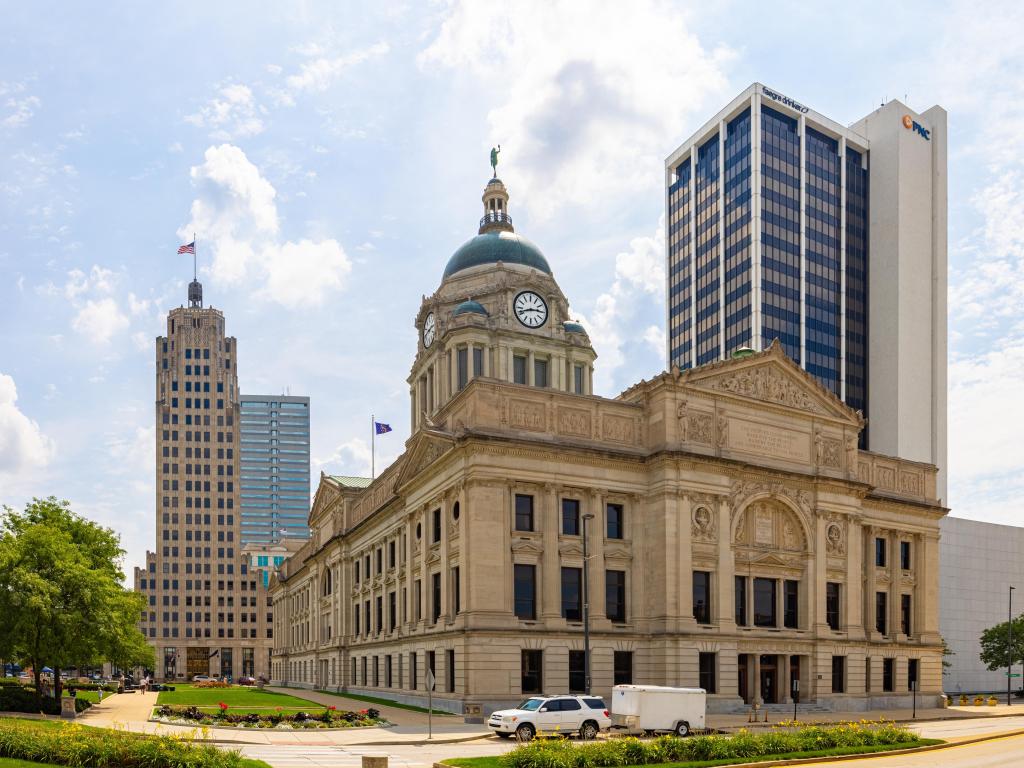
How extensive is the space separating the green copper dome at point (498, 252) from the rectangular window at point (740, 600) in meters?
38.5

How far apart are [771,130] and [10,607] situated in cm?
12236

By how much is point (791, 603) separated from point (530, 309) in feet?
113

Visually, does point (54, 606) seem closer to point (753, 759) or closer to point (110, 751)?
point (110, 751)

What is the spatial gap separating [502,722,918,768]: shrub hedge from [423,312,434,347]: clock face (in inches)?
2354

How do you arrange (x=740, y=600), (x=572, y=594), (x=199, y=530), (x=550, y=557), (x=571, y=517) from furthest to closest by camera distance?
(x=199, y=530) < (x=740, y=600) < (x=571, y=517) < (x=572, y=594) < (x=550, y=557)

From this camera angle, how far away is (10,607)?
52281mm

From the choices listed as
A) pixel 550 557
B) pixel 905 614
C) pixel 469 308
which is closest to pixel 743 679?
pixel 550 557

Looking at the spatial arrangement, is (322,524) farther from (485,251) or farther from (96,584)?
(96,584)

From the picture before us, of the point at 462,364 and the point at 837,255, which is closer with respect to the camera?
the point at 462,364

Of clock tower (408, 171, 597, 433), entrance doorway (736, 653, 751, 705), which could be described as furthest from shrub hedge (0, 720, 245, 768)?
clock tower (408, 171, 597, 433)

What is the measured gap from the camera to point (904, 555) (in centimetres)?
7525

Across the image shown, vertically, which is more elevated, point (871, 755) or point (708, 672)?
point (871, 755)

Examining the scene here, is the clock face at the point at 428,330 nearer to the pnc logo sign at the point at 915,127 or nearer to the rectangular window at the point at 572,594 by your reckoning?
the rectangular window at the point at 572,594

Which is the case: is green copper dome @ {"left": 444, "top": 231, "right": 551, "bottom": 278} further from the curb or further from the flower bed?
the curb
